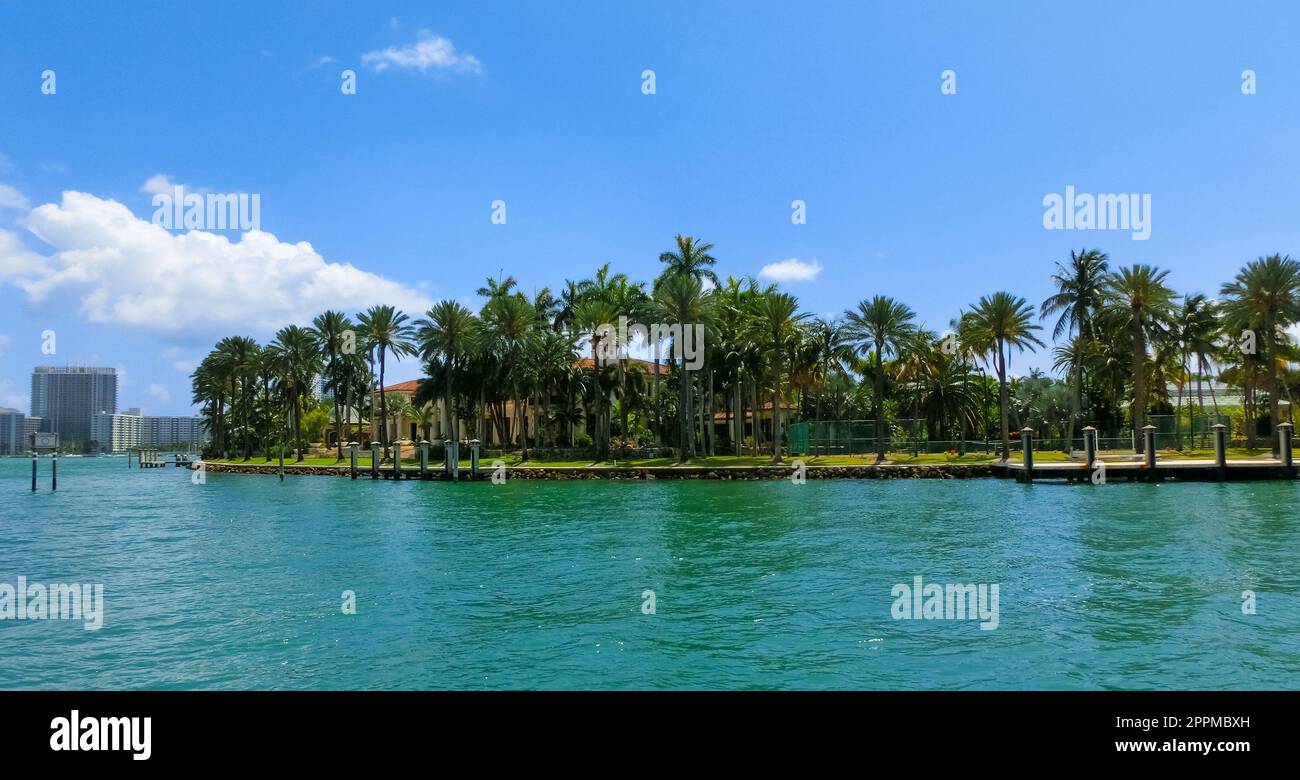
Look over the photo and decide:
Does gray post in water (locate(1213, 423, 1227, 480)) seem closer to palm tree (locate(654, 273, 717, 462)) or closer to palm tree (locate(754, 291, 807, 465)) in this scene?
palm tree (locate(754, 291, 807, 465))

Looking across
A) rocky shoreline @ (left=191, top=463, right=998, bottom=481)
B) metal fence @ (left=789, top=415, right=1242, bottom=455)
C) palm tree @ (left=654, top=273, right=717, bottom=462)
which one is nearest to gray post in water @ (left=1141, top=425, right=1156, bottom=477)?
Answer: rocky shoreline @ (left=191, top=463, right=998, bottom=481)

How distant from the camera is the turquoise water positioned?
13.3 metres

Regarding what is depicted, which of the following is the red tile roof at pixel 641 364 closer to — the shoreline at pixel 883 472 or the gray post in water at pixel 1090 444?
the shoreline at pixel 883 472

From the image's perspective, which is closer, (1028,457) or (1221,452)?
(1221,452)

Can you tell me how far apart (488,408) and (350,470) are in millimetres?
27222

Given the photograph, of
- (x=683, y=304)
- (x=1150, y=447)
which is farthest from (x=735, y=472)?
(x=1150, y=447)

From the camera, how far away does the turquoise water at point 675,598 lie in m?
13.3

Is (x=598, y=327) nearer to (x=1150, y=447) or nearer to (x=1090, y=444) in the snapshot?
(x=1090, y=444)

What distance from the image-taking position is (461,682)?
1282 centimetres

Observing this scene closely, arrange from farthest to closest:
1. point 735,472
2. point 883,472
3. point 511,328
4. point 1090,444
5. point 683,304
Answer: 1. point 511,328
2. point 683,304
3. point 735,472
4. point 883,472
5. point 1090,444

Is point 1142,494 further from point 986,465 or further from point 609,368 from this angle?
point 609,368

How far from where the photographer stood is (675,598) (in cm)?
1872
